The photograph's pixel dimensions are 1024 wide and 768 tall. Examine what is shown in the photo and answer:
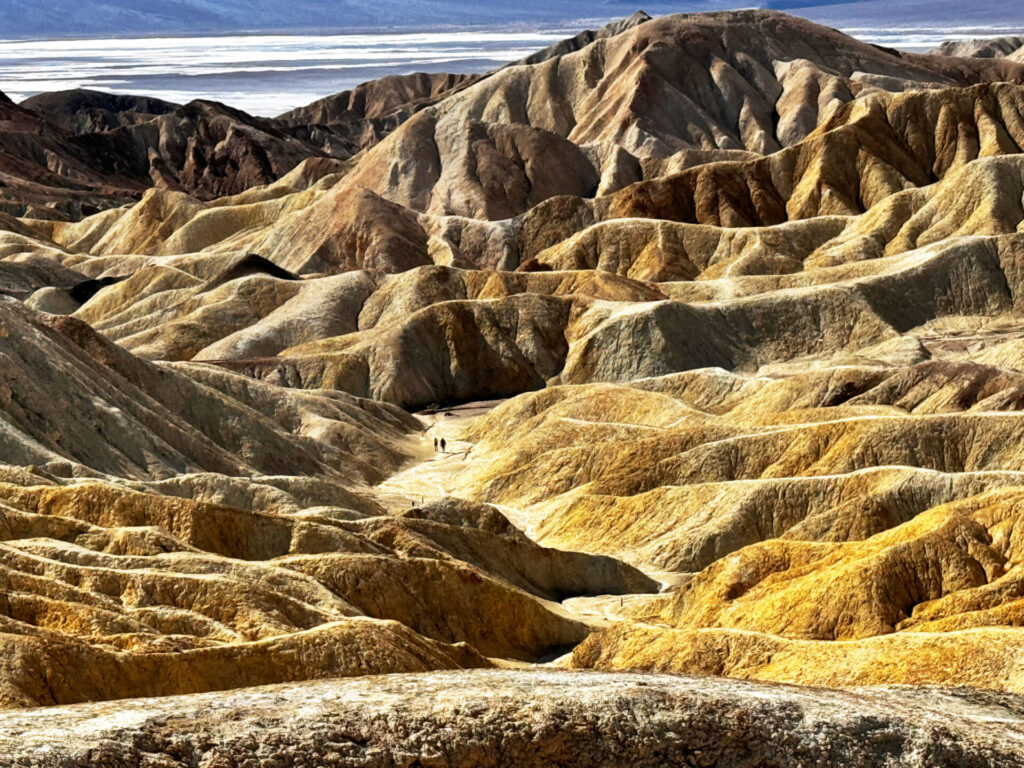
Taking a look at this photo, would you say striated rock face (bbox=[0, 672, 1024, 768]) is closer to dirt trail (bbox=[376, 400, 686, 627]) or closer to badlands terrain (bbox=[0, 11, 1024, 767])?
badlands terrain (bbox=[0, 11, 1024, 767])

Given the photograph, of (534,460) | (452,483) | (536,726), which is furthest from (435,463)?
(536,726)

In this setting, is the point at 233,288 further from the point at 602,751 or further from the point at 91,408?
the point at 602,751

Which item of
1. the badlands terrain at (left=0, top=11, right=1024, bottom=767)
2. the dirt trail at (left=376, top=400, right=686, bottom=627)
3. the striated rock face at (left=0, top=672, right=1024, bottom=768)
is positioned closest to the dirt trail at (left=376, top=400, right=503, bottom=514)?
the dirt trail at (left=376, top=400, right=686, bottom=627)

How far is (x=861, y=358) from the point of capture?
107438mm

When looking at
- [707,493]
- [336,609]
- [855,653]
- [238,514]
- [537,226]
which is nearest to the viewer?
[855,653]

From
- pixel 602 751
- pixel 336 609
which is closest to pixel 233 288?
pixel 336 609

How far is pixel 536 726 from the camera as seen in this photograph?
21.4m

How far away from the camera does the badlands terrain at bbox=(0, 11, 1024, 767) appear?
21953 millimetres

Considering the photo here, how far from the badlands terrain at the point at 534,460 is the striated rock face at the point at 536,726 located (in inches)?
1.9

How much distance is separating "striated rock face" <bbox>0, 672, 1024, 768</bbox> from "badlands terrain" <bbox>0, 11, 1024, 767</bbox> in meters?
0.05

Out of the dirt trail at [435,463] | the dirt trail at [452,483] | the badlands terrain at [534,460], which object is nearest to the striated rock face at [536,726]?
the badlands terrain at [534,460]

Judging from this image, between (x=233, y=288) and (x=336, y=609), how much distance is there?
9543 cm

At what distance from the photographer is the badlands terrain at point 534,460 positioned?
72.0ft

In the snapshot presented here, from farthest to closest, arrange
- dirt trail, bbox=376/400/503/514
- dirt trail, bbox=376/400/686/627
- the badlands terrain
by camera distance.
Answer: dirt trail, bbox=376/400/503/514
dirt trail, bbox=376/400/686/627
the badlands terrain
